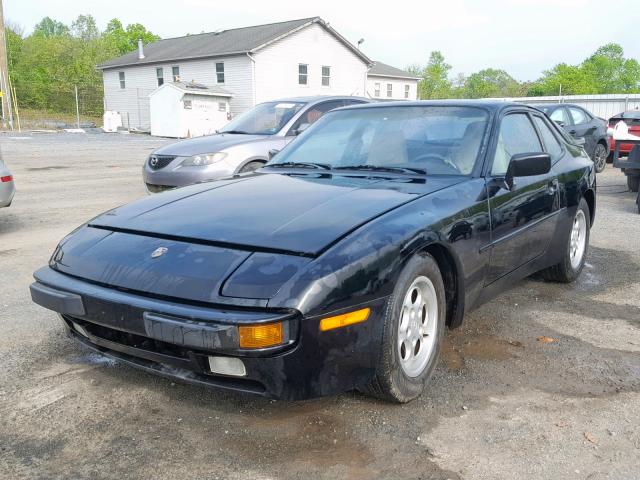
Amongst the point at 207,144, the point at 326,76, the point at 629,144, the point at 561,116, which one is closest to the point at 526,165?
the point at 207,144

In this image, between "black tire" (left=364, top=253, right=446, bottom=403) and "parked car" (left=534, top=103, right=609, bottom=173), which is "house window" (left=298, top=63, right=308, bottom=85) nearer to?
"parked car" (left=534, top=103, right=609, bottom=173)

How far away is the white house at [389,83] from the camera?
44.7m

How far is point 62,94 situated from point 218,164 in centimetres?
4091

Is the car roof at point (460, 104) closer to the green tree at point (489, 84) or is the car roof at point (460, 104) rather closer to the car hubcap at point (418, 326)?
the car hubcap at point (418, 326)

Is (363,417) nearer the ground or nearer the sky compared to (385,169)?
nearer the ground

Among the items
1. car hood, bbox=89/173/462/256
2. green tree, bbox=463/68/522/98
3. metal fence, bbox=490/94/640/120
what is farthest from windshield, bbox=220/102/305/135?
green tree, bbox=463/68/522/98

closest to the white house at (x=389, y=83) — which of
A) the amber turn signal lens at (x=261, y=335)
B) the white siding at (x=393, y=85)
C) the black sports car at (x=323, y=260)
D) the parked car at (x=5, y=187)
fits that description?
the white siding at (x=393, y=85)

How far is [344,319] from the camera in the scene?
2.50 m

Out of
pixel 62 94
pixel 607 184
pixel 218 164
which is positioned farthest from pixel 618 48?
pixel 218 164

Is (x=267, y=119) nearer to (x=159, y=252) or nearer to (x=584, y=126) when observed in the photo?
(x=159, y=252)

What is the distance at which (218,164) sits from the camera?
7.76 metres

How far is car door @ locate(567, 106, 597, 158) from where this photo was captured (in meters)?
13.6

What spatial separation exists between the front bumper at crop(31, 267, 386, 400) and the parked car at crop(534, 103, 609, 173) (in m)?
11.9

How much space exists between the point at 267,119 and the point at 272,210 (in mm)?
5858
